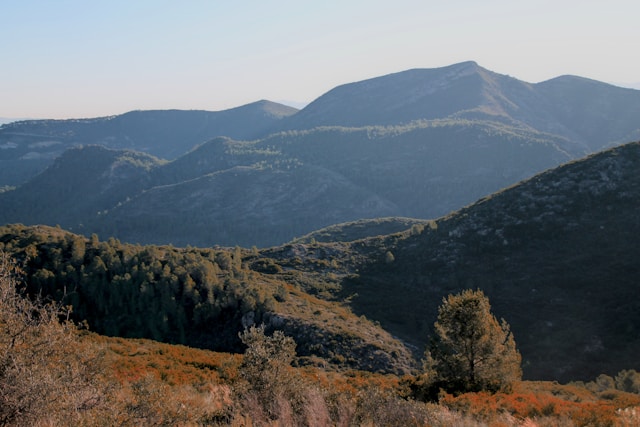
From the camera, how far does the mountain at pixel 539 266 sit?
55469 mm

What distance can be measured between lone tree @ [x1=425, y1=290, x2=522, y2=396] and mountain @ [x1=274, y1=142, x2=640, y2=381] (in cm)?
3026

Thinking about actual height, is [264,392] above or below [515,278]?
above

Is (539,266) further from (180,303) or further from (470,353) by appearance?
(180,303)

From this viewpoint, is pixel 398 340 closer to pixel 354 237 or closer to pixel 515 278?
pixel 515 278

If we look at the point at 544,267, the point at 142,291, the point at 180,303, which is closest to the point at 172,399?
the point at 180,303

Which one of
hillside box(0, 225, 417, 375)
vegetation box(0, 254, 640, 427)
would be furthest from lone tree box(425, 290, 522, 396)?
hillside box(0, 225, 417, 375)

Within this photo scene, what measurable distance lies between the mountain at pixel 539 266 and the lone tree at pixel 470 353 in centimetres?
3026

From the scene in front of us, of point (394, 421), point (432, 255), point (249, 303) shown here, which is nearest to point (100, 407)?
point (394, 421)

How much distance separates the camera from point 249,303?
172 feet

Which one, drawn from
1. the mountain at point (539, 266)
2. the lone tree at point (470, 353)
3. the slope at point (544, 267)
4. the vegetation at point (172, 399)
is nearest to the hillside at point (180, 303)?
the mountain at point (539, 266)

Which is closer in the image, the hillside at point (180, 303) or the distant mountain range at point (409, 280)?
the hillside at point (180, 303)

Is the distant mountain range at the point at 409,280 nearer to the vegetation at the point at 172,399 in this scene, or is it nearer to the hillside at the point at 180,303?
the hillside at the point at 180,303

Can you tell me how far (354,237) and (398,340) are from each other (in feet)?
338

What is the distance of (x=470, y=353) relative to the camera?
2511 centimetres
